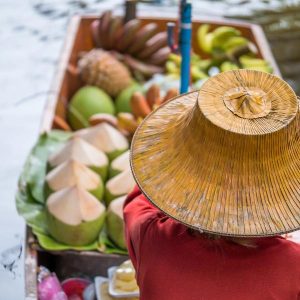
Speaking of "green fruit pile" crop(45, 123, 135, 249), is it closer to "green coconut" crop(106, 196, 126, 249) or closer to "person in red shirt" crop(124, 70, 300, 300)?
"green coconut" crop(106, 196, 126, 249)

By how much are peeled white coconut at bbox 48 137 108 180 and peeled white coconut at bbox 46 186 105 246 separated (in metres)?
0.21

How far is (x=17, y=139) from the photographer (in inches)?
138

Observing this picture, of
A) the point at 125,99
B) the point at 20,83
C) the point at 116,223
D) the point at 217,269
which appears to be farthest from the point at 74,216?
the point at 20,83

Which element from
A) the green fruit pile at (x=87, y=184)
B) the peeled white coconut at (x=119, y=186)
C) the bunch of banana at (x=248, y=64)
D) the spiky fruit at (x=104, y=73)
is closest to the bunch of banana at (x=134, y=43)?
the spiky fruit at (x=104, y=73)

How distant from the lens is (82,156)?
2.35 m

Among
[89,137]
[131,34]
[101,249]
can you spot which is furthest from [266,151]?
[131,34]

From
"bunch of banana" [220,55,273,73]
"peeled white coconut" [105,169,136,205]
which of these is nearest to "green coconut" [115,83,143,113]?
"bunch of banana" [220,55,273,73]

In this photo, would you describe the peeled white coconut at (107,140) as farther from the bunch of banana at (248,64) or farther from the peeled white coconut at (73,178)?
the bunch of banana at (248,64)

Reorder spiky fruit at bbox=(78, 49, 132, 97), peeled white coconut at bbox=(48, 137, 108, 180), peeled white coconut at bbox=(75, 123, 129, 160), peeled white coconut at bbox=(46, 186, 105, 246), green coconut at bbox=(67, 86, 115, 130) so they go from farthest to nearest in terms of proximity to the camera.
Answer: spiky fruit at bbox=(78, 49, 132, 97) → green coconut at bbox=(67, 86, 115, 130) → peeled white coconut at bbox=(75, 123, 129, 160) → peeled white coconut at bbox=(48, 137, 108, 180) → peeled white coconut at bbox=(46, 186, 105, 246)

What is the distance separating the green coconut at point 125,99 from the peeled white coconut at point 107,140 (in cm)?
63

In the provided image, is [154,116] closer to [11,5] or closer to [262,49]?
[262,49]

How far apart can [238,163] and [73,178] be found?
112 cm

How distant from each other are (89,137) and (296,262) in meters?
1.45

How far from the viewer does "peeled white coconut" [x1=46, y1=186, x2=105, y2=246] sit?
2.11 meters
